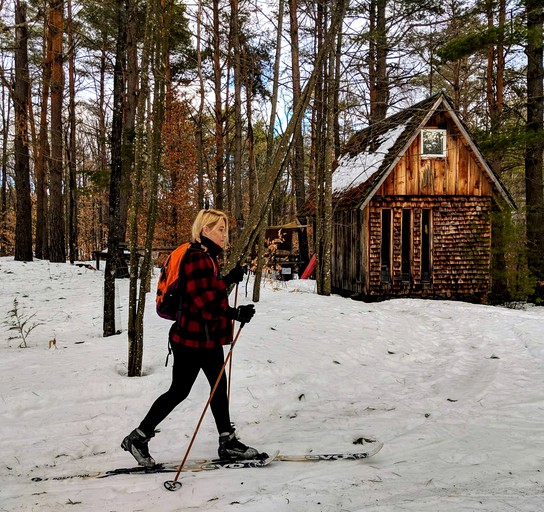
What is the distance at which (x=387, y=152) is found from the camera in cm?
1426

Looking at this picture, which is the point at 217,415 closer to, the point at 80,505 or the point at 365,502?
the point at 80,505

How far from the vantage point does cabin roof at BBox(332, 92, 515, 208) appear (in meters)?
14.3

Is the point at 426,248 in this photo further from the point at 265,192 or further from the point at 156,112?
the point at 156,112

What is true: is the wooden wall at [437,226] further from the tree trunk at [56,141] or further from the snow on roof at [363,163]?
the tree trunk at [56,141]

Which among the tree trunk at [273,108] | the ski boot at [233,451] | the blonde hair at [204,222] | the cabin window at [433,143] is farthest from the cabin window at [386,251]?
the blonde hair at [204,222]

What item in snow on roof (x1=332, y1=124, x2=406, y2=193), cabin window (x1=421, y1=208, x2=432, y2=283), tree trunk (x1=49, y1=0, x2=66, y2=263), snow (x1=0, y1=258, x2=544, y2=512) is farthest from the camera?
tree trunk (x1=49, y1=0, x2=66, y2=263)

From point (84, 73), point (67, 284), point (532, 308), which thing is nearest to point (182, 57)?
point (84, 73)

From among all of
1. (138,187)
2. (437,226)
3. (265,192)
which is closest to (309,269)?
(437,226)

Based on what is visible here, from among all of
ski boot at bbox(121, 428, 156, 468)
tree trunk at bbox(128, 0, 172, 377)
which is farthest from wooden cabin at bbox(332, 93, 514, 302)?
ski boot at bbox(121, 428, 156, 468)

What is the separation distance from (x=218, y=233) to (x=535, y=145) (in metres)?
15.2

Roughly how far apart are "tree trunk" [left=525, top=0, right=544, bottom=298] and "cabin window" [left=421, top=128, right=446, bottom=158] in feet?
8.52

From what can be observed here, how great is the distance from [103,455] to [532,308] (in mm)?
14127

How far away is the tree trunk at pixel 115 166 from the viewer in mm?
6504

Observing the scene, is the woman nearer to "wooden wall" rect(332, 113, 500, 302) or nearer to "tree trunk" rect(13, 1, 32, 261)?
"wooden wall" rect(332, 113, 500, 302)
